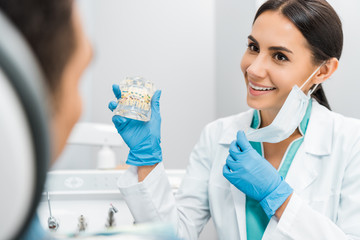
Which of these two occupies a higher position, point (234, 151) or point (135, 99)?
point (135, 99)

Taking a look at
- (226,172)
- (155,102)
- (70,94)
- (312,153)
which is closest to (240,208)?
(226,172)

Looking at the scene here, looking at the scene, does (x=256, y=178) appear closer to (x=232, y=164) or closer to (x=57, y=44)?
(x=232, y=164)

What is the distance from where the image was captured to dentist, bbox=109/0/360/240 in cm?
99

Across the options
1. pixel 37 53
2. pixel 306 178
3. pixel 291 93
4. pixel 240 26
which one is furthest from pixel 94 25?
pixel 37 53

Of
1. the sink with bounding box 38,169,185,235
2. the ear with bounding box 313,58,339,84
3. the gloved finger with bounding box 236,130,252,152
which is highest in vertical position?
the ear with bounding box 313,58,339,84

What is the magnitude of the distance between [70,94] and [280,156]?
0.91 meters

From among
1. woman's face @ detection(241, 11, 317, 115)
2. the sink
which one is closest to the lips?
woman's face @ detection(241, 11, 317, 115)

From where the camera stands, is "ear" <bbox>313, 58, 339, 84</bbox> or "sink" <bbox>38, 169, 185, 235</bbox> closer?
"ear" <bbox>313, 58, 339, 84</bbox>

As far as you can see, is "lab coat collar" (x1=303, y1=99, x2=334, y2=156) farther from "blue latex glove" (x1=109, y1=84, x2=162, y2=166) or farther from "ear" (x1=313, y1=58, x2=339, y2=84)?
"blue latex glove" (x1=109, y1=84, x2=162, y2=166)

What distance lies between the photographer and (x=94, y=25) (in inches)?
78.7

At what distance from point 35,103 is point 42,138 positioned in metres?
0.03

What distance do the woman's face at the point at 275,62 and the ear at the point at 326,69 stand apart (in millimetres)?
37

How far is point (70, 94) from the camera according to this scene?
37cm

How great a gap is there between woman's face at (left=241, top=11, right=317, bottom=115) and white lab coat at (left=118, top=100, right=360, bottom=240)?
0.16m
